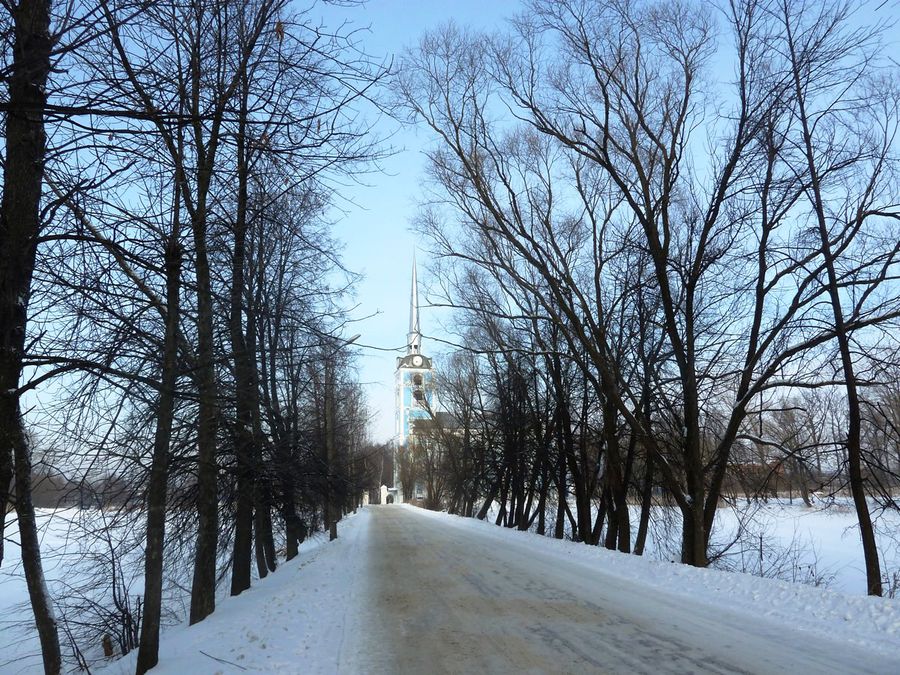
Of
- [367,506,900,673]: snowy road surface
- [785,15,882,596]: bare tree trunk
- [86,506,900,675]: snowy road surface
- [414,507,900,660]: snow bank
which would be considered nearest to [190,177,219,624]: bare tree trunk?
[86,506,900,675]: snowy road surface

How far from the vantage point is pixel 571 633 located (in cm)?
750

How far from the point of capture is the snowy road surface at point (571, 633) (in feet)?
20.4

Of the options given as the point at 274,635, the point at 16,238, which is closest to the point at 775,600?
the point at 274,635

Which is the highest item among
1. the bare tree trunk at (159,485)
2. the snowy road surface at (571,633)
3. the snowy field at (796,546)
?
the bare tree trunk at (159,485)

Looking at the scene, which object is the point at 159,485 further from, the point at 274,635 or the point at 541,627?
the point at 541,627

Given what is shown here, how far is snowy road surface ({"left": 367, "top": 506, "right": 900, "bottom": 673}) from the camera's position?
20.4 ft

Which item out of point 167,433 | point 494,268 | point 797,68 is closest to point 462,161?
point 494,268

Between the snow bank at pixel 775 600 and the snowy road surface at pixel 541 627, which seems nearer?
the snowy road surface at pixel 541 627

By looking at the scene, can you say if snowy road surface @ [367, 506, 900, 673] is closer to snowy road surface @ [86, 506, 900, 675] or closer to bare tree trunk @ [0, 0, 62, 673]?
snowy road surface @ [86, 506, 900, 675]

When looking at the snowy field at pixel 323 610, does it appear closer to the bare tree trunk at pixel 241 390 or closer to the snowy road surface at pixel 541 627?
the snowy road surface at pixel 541 627

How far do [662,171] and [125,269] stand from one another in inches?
555

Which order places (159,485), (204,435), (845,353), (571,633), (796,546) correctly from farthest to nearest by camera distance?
(796,546) < (845,353) < (204,435) < (571,633) < (159,485)

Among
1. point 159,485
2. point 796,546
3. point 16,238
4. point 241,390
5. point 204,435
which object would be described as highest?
point 16,238

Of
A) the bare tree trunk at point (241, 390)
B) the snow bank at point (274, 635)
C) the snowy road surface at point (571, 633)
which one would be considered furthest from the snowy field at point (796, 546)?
the bare tree trunk at point (241, 390)
